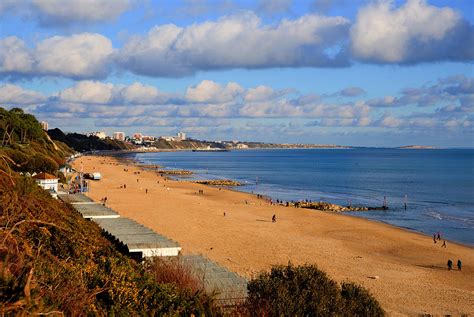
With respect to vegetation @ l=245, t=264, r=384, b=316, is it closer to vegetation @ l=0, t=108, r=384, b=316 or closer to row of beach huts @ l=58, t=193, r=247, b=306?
vegetation @ l=0, t=108, r=384, b=316

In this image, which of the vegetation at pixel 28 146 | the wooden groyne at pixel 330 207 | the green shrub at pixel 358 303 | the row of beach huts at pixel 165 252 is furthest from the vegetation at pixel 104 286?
the wooden groyne at pixel 330 207

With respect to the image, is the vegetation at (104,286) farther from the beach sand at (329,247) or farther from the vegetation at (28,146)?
the vegetation at (28,146)

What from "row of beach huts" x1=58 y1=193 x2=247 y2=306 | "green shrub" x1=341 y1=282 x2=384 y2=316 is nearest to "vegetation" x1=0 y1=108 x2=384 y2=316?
"green shrub" x1=341 y1=282 x2=384 y2=316

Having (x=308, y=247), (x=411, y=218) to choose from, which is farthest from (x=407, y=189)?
(x=308, y=247)

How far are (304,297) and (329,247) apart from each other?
2037 centimetres

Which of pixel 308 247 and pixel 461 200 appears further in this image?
pixel 461 200

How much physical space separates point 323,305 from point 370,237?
25.6 metres

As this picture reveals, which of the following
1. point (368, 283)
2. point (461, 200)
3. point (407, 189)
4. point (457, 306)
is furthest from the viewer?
point (407, 189)

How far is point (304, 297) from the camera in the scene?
8.87 metres

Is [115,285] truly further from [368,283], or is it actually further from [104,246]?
[368,283]

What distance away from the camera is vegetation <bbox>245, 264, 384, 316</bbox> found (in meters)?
8.17

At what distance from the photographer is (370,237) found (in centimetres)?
3278

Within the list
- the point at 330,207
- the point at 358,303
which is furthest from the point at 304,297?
the point at 330,207

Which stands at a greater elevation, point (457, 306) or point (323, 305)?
point (323, 305)
